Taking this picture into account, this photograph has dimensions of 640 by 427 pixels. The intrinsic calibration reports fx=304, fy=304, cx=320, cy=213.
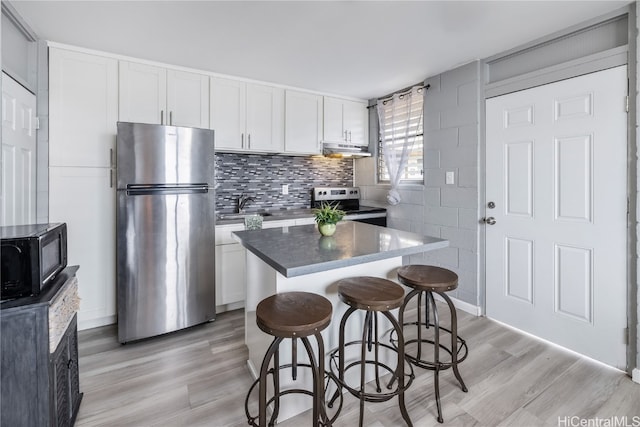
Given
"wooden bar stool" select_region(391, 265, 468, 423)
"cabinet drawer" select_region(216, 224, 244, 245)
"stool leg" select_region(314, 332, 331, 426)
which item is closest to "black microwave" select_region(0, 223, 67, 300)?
"stool leg" select_region(314, 332, 331, 426)

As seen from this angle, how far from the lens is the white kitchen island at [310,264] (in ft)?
4.65

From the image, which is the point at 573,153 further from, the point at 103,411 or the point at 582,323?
the point at 103,411

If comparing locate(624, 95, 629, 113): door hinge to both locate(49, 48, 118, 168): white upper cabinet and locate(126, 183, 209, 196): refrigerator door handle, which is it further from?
locate(49, 48, 118, 168): white upper cabinet

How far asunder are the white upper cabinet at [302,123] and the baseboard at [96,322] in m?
2.33

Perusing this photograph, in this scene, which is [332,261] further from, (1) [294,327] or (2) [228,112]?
→ (2) [228,112]

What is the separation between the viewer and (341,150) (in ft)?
12.3

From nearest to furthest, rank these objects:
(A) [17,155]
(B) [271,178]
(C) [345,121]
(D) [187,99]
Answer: (A) [17,155], (D) [187,99], (B) [271,178], (C) [345,121]

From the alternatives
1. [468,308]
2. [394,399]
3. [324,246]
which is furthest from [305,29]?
[468,308]

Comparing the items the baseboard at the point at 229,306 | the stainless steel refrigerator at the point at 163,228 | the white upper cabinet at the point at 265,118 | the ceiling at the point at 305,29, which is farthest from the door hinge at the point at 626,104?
the baseboard at the point at 229,306

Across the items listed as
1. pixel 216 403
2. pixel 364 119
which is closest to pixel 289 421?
pixel 216 403

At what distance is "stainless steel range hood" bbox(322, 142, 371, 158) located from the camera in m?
3.68

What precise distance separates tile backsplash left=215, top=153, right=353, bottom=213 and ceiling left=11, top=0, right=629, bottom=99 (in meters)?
1.01

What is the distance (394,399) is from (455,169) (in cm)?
214

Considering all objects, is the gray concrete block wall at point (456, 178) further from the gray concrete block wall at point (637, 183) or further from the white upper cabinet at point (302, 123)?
the white upper cabinet at point (302, 123)
